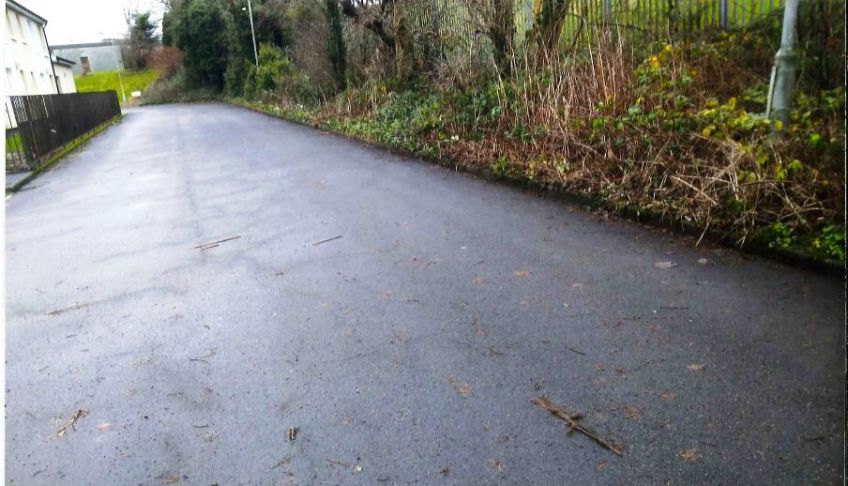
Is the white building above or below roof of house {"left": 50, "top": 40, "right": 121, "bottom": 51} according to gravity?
below

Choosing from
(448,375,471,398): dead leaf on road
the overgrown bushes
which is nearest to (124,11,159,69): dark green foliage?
the overgrown bushes

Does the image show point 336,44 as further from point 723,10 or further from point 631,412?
point 631,412

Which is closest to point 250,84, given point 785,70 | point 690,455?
point 785,70

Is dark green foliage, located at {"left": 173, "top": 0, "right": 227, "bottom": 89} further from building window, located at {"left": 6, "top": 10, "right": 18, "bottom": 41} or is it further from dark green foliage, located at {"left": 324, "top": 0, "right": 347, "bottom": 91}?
dark green foliage, located at {"left": 324, "top": 0, "right": 347, "bottom": 91}

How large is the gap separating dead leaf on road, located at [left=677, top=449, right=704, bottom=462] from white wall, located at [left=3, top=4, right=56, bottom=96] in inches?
1313

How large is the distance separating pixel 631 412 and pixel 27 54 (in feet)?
139

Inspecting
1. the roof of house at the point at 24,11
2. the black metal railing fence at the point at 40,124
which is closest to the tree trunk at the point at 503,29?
the black metal railing fence at the point at 40,124

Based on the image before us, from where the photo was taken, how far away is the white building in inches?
1215

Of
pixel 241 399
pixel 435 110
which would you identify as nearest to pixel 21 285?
pixel 241 399

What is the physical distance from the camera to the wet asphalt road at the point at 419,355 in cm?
289

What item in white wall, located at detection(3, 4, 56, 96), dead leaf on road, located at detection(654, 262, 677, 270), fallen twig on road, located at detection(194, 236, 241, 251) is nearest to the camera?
dead leaf on road, located at detection(654, 262, 677, 270)

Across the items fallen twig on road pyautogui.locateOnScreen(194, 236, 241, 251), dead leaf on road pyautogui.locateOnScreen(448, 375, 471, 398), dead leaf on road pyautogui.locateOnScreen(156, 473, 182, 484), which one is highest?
fallen twig on road pyautogui.locateOnScreen(194, 236, 241, 251)

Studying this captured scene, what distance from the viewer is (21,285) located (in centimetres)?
589

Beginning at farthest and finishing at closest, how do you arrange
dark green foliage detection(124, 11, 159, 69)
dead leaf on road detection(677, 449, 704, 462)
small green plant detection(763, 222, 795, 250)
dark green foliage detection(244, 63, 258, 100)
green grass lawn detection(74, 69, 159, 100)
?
dark green foliage detection(124, 11, 159, 69), green grass lawn detection(74, 69, 159, 100), dark green foliage detection(244, 63, 258, 100), small green plant detection(763, 222, 795, 250), dead leaf on road detection(677, 449, 704, 462)
